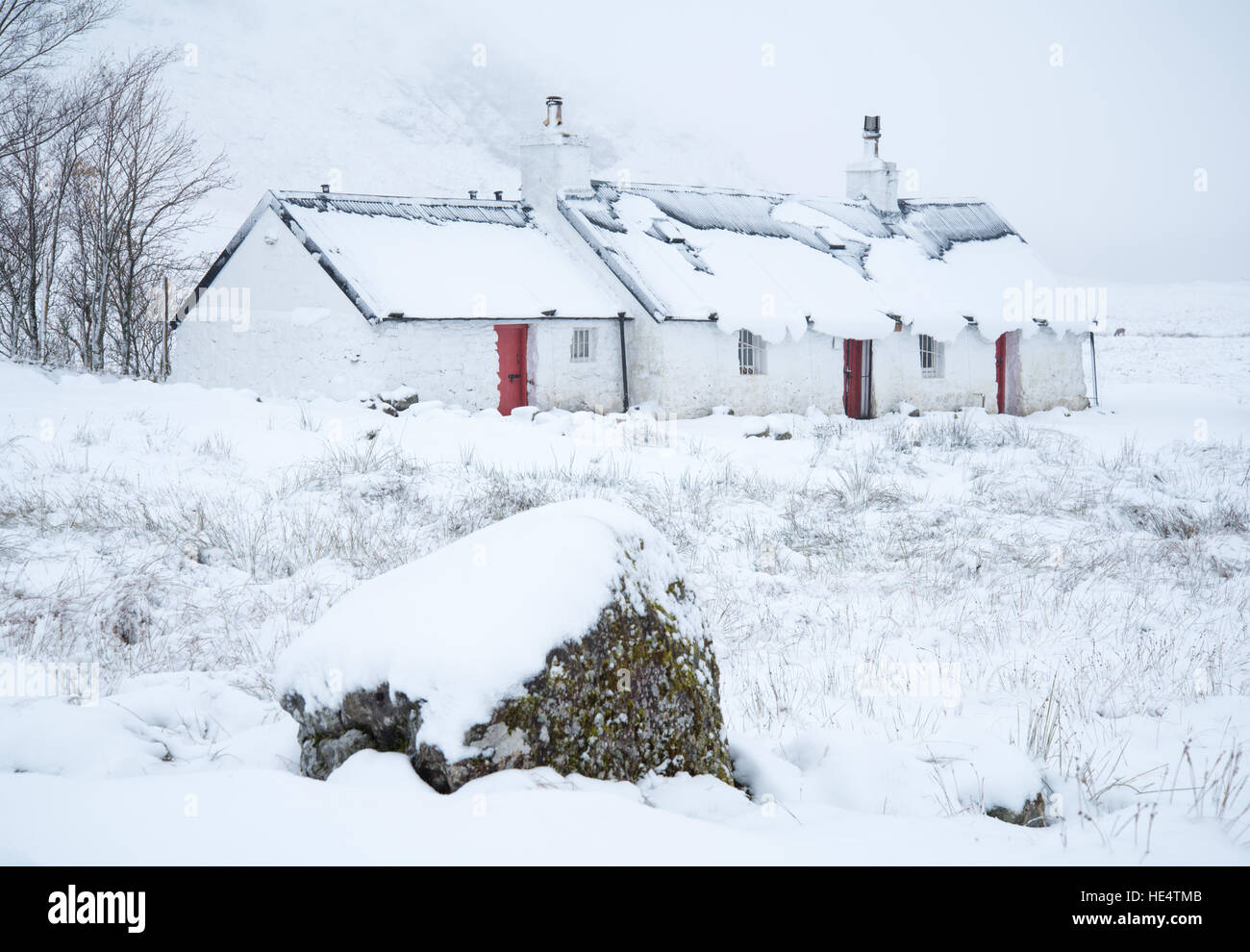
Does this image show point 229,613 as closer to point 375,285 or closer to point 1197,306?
point 375,285

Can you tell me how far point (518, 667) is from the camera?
2.89 meters

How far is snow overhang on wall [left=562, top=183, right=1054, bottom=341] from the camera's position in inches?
719

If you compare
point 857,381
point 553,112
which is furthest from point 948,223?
point 553,112

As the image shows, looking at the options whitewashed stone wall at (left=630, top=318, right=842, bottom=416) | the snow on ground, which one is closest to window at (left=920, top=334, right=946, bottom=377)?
whitewashed stone wall at (left=630, top=318, right=842, bottom=416)

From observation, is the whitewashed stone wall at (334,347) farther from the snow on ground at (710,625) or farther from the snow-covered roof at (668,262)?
the snow on ground at (710,625)

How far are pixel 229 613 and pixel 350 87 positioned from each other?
161 metres

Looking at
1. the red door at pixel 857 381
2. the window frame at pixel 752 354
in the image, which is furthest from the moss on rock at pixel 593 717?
the red door at pixel 857 381

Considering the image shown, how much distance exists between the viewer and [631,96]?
190 m

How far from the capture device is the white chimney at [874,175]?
23594mm

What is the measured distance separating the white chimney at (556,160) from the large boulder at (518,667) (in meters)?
17.2

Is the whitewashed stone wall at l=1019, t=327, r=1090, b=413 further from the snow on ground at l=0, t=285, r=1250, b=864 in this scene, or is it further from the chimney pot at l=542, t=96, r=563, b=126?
the chimney pot at l=542, t=96, r=563, b=126

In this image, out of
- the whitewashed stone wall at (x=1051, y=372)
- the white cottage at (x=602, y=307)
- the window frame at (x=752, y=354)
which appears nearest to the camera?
the white cottage at (x=602, y=307)

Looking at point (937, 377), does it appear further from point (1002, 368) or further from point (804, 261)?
point (804, 261)

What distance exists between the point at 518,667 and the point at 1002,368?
70.1ft
